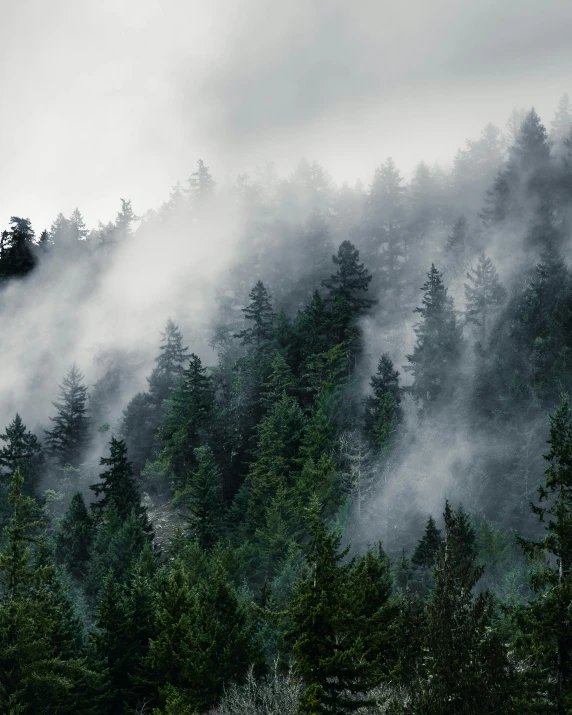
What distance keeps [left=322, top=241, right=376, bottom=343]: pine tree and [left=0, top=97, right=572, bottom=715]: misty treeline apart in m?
0.39

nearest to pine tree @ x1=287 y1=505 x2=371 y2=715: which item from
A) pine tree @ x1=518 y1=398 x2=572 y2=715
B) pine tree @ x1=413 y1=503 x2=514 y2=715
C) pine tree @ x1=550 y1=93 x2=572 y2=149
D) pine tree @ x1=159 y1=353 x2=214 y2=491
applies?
pine tree @ x1=413 y1=503 x2=514 y2=715

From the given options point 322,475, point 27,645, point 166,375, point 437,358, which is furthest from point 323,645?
point 166,375

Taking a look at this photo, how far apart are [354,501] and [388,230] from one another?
56.0 metres

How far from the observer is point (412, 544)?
48062mm

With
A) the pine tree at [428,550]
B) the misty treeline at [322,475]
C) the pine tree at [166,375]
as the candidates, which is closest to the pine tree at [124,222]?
the misty treeline at [322,475]

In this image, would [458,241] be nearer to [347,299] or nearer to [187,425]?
[347,299]

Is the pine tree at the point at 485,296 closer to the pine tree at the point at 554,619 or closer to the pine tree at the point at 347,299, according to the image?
the pine tree at the point at 347,299

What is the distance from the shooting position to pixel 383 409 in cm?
5531

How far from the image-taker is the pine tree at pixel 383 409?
177 feet

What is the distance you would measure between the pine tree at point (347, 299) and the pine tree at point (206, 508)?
21.4m

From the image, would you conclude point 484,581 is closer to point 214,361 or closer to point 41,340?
point 214,361

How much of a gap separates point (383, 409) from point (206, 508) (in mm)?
17285

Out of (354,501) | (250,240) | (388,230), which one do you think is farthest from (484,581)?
(250,240)

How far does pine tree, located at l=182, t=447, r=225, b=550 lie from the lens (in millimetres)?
48031
